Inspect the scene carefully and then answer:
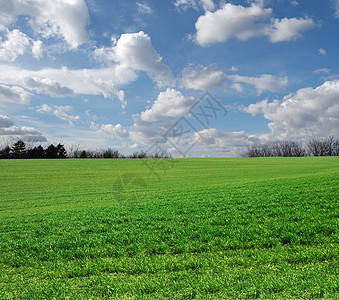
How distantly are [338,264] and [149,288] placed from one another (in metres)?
3.75

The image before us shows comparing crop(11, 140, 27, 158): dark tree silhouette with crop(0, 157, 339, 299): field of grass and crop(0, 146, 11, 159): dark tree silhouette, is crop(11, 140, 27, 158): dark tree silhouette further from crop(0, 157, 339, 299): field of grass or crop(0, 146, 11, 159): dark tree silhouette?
crop(0, 157, 339, 299): field of grass

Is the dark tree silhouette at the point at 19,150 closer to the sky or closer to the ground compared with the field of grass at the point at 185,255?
closer to the sky

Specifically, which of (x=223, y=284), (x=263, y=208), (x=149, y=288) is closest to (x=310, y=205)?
(x=263, y=208)

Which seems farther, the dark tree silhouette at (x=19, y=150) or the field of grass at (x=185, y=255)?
the dark tree silhouette at (x=19, y=150)

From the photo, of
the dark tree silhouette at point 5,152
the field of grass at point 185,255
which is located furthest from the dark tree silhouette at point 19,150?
the field of grass at point 185,255

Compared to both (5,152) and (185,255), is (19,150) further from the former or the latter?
(185,255)

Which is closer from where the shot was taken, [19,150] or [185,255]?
[185,255]

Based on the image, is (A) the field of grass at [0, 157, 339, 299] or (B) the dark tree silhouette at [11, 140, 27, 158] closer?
(A) the field of grass at [0, 157, 339, 299]

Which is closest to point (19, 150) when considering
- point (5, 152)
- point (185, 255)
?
point (5, 152)

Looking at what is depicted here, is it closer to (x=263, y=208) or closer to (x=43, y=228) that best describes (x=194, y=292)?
(x=263, y=208)

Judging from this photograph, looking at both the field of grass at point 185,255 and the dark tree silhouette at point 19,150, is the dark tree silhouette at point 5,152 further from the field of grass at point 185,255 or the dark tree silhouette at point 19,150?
the field of grass at point 185,255

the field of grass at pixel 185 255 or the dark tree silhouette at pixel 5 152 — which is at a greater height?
the dark tree silhouette at pixel 5 152

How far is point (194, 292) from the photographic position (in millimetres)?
4125

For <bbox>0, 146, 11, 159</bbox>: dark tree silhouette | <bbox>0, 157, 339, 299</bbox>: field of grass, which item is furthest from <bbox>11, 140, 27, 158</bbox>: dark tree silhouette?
<bbox>0, 157, 339, 299</bbox>: field of grass
